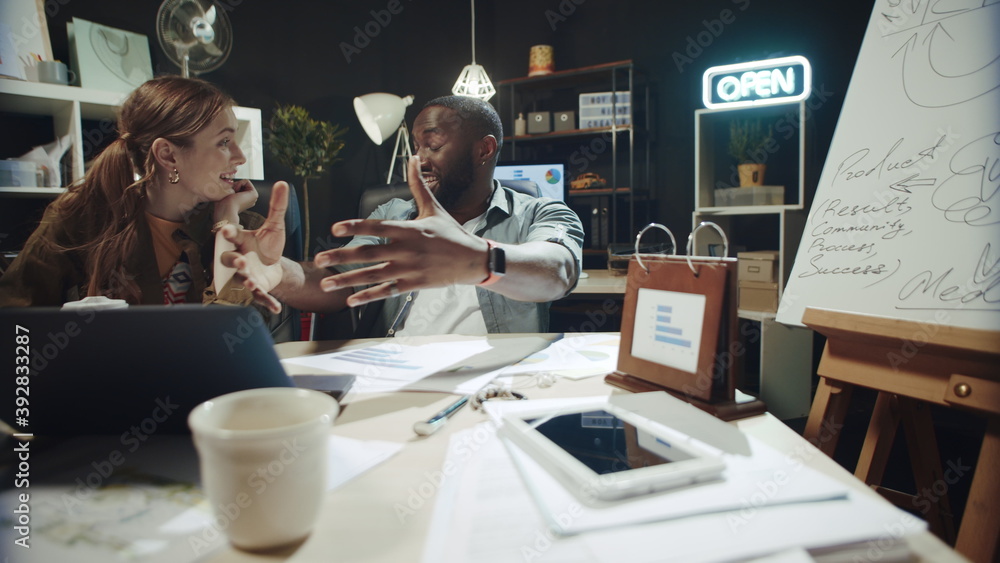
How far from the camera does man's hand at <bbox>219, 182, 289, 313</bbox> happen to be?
112cm

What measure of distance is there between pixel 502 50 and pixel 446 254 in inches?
163

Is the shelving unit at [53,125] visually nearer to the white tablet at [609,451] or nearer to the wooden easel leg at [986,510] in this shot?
the white tablet at [609,451]

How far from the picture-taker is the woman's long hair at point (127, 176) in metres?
1.28

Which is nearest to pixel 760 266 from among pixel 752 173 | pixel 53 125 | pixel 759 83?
pixel 752 173

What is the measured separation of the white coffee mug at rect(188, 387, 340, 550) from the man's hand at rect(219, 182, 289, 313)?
2.42 feet

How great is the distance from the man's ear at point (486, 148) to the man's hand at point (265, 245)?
2.45ft

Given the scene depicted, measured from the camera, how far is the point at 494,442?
0.61m

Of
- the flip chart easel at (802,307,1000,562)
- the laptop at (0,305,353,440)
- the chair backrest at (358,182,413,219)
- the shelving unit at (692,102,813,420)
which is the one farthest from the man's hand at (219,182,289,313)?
the shelving unit at (692,102,813,420)

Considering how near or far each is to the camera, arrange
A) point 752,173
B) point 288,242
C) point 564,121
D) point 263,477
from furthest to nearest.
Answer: point 564,121
point 752,173
point 288,242
point 263,477

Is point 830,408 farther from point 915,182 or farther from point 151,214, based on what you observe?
point 151,214

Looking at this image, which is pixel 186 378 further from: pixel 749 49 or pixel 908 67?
pixel 749 49

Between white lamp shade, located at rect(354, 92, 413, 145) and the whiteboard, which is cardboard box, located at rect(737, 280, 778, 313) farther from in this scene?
white lamp shade, located at rect(354, 92, 413, 145)

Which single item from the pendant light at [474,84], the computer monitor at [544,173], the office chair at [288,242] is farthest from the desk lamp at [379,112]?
the office chair at [288,242]

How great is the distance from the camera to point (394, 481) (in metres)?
0.53
